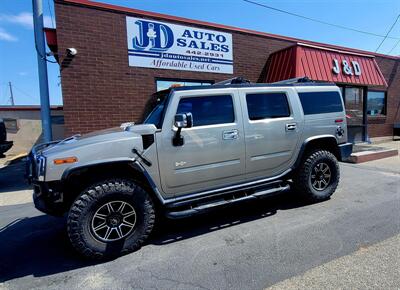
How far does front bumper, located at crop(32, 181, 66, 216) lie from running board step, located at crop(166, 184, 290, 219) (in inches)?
52.8

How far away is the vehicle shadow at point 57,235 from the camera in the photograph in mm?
3230

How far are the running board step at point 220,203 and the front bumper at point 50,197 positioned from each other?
1.34 metres

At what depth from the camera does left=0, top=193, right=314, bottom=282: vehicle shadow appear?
10.6ft

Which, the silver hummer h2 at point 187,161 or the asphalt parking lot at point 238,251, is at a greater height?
the silver hummer h2 at point 187,161

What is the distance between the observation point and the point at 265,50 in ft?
34.9

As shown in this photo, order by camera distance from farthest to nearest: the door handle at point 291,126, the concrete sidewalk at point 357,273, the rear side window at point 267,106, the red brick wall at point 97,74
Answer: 1. the red brick wall at point 97,74
2. the door handle at point 291,126
3. the rear side window at point 267,106
4. the concrete sidewalk at point 357,273

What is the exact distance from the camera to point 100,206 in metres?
3.30

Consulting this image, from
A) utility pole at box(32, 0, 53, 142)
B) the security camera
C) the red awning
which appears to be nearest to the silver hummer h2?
the security camera

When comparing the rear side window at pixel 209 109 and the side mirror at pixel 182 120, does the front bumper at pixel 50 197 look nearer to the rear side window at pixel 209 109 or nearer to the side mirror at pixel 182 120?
the side mirror at pixel 182 120

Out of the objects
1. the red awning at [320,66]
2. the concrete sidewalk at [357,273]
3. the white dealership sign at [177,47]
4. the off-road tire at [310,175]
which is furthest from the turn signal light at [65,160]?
the red awning at [320,66]

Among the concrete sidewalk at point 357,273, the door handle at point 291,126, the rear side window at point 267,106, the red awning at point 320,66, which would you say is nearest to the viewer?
the concrete sidewalk at point 357,273

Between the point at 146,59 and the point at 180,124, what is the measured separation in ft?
18.2

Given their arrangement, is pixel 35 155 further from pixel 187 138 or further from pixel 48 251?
pixel 187 138

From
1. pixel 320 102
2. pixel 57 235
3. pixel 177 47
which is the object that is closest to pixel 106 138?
pixel 57 235
